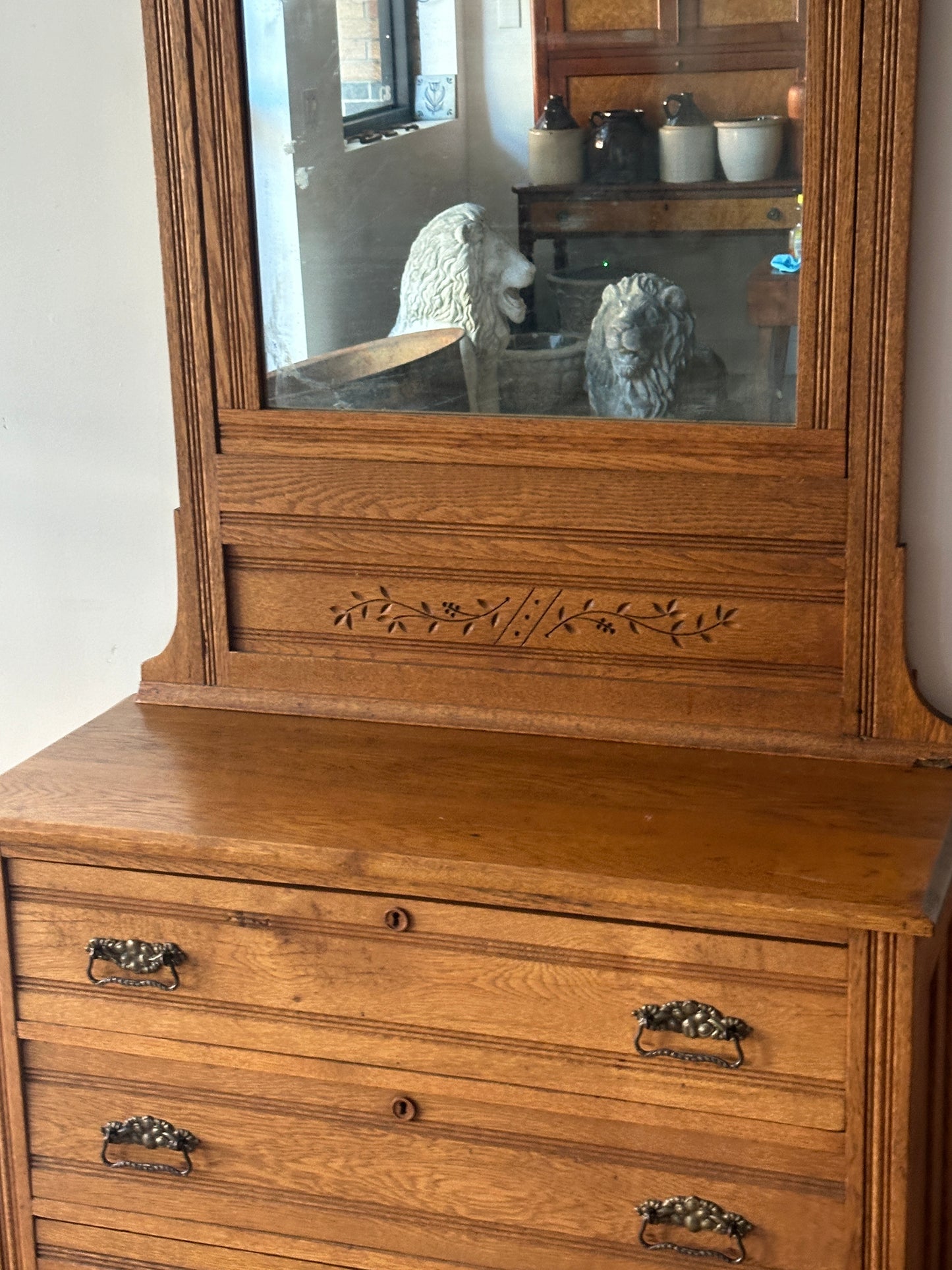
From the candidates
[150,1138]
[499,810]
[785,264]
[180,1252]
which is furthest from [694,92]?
[180,1252]

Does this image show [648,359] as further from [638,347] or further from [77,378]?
[77,378]

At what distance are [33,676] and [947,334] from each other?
1.25 meters

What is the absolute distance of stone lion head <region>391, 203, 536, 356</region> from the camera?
1639mm

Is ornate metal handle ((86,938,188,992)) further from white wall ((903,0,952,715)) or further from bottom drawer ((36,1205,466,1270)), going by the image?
white wall ((903,0,952,715))

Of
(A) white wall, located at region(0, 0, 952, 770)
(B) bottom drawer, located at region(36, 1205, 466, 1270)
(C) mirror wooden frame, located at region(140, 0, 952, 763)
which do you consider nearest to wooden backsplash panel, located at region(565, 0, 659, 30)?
(C) mirror wooden frame, located at region(140, 0, 952, 763)

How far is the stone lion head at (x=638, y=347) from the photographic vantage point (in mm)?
1606

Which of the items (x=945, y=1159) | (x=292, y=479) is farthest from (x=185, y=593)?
(x=945, y=1159)

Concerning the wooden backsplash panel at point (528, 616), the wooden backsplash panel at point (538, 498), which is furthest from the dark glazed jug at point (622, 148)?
the wooden backsplash panel at point (528, 616)

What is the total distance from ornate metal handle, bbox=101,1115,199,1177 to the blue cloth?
3.56 feet

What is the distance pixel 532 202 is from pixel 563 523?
343 mm

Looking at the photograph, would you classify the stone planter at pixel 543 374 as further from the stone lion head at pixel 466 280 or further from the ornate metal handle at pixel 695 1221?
the ornate metal handle at pixel 695 1221

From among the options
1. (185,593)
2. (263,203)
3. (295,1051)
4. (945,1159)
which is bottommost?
(945,1159)

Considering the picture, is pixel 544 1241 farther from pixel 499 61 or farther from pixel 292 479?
pixel 499 61

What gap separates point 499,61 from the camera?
1.59 m
